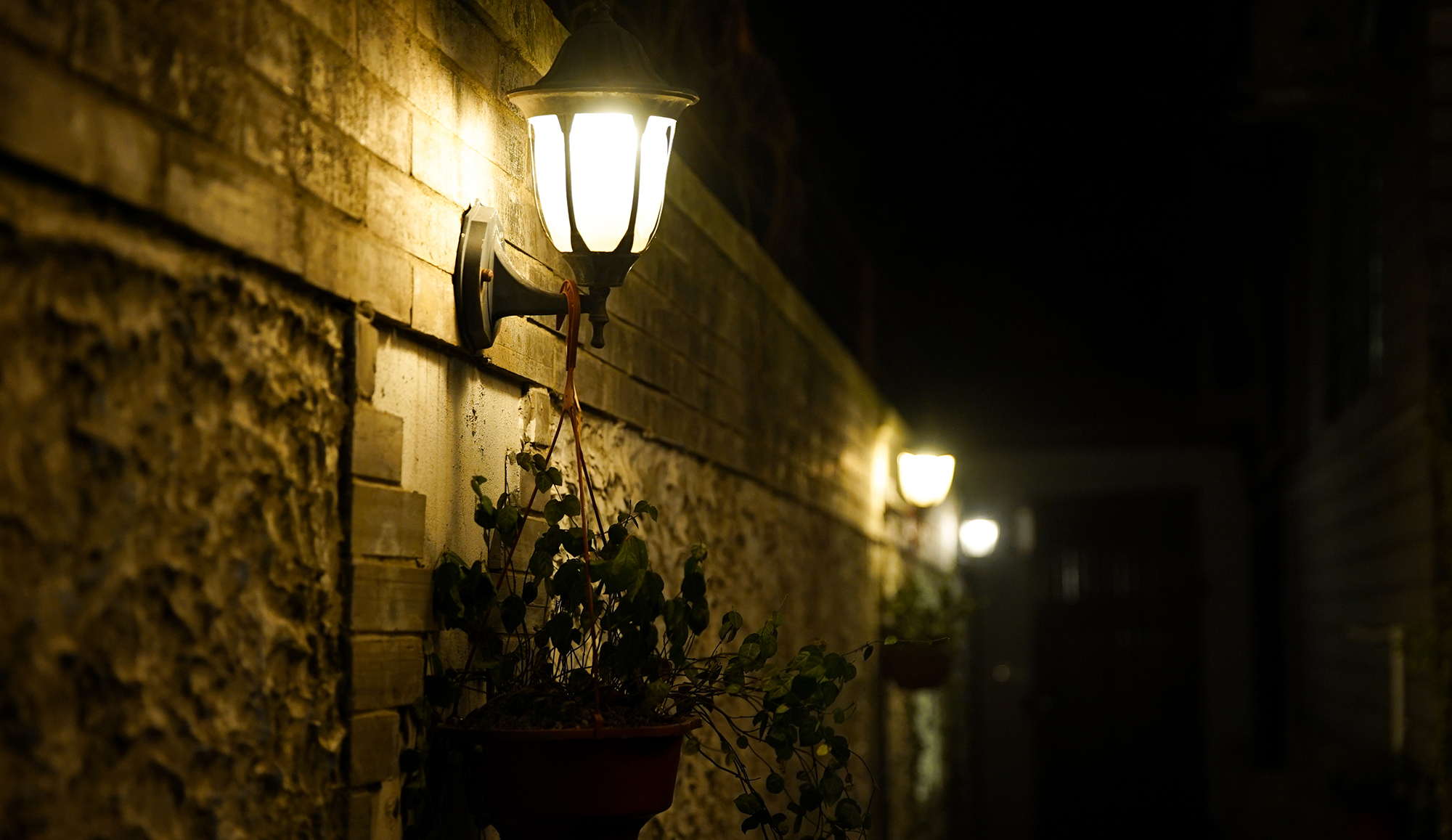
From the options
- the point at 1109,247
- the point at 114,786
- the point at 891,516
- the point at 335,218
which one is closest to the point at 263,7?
the point at 335,218

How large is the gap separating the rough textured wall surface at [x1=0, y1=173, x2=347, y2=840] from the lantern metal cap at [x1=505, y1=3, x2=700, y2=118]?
0.53 m

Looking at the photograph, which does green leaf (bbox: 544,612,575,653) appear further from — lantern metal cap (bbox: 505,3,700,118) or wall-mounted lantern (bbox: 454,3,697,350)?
lantern metal cap (bbox: 505,3,700,118)

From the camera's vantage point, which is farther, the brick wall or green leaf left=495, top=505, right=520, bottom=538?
green leaf left=495, top=505, right=520, bottom=538

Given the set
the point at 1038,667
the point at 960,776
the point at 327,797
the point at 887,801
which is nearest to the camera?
the point at 327,797

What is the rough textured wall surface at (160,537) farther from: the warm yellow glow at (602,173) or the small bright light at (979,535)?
the small bright light at (979,535)

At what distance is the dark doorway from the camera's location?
33.9 ft

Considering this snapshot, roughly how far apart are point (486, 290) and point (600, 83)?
0.31 meters

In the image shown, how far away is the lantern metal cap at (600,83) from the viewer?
72.6 inches

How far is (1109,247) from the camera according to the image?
9953 mm

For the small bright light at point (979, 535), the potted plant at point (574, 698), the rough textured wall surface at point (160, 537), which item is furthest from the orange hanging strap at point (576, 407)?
the small bright light at point (979, 535)

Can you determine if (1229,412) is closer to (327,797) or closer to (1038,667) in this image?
(1038,667)

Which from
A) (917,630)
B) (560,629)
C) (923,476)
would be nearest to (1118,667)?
(923,476)

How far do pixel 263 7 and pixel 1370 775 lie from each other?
16.8ft

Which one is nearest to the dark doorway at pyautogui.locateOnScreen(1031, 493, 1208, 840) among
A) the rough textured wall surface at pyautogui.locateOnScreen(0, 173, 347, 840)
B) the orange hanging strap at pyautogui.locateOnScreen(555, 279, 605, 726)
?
the orange hanging strap at pyautogui.locateOnScreen(555, 279, 605, 726)
